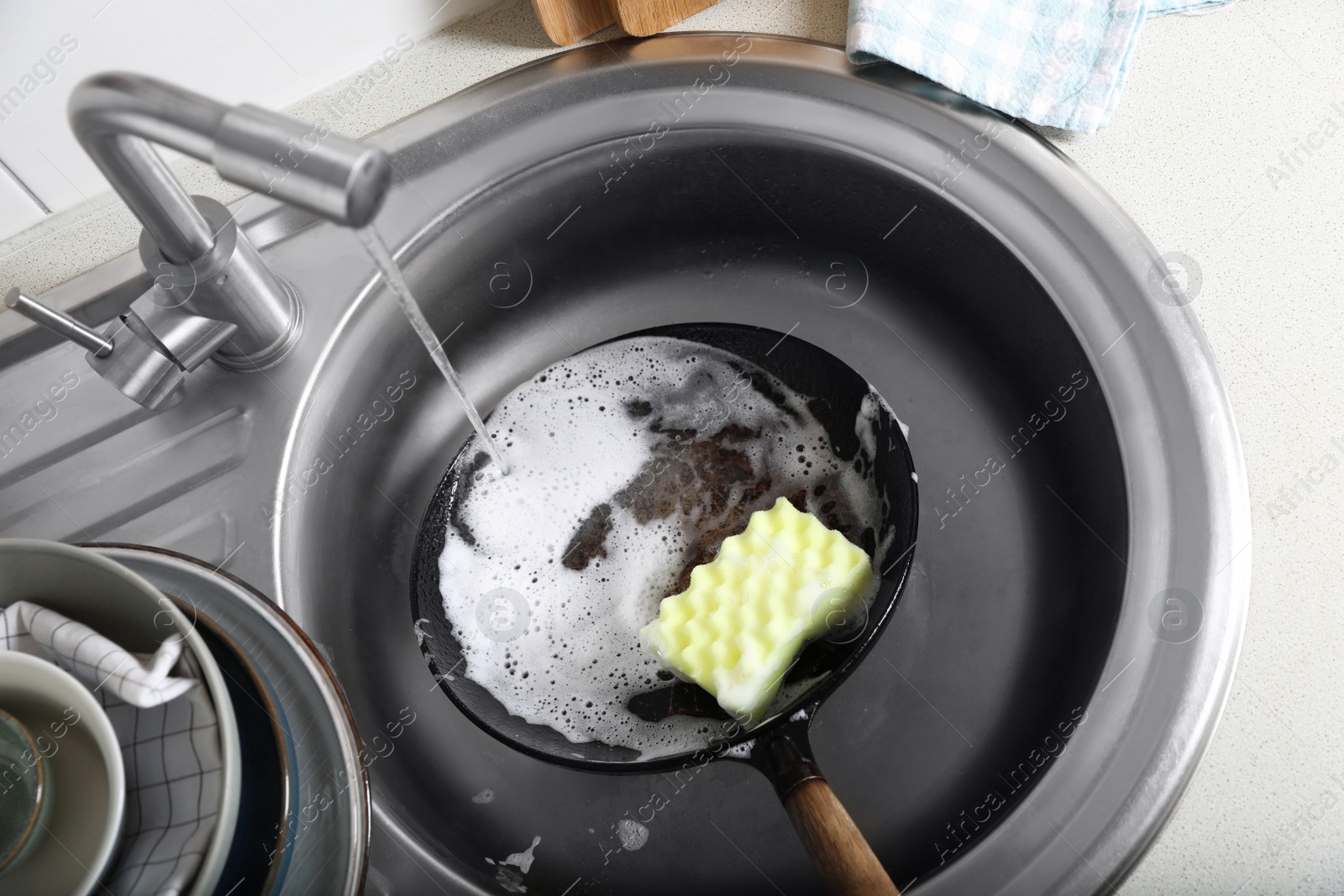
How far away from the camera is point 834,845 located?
53 cm

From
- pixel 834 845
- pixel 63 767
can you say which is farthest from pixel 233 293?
pixel 834 845

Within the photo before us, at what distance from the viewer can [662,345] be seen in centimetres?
79

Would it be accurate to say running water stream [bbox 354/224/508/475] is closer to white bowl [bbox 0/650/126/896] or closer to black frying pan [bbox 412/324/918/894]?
black frying pan [bbox 412/324/918/894]

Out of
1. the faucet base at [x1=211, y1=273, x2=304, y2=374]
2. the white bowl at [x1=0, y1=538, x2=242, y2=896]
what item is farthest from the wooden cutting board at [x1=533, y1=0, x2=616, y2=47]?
the white bowl at [x1=0, y1=538, x2=242, y2=896]

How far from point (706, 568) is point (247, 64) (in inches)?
24.6

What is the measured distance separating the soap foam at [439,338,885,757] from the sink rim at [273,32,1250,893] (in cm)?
15

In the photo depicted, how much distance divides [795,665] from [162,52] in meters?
0.74

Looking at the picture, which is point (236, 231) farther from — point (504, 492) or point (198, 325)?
point (504, 492)

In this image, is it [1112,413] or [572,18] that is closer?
[1112,413]

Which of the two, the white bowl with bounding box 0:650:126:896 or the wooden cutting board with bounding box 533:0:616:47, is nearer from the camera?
the white bowl with bounding box 0:650:126:896

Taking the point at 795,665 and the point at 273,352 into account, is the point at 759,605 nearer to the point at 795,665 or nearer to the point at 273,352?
the point at 795,665

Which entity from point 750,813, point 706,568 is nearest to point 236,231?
point 706,568

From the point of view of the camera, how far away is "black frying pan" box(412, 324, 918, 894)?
21.5 inches

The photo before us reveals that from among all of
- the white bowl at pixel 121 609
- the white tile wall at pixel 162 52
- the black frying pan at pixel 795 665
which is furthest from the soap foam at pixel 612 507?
the white tile wall at pixel 162 52
